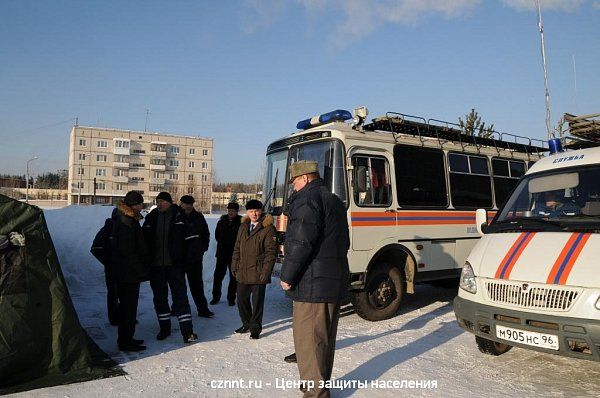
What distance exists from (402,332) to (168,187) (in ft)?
285

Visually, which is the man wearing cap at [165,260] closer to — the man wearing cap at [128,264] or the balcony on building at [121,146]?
the man wearing cap at [128,264]

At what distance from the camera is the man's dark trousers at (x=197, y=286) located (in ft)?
23.6

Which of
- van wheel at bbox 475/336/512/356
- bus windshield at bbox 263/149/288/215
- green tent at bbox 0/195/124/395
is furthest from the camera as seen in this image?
bus windshield at bbox 263/149/288/215

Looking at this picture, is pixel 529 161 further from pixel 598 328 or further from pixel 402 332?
pixel 598 328

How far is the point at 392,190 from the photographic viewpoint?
24.0 ft

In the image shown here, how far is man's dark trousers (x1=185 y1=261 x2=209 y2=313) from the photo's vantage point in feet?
23.6

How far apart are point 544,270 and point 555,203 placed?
1.40m

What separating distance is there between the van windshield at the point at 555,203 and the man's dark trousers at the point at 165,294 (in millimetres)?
3903

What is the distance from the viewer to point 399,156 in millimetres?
7516

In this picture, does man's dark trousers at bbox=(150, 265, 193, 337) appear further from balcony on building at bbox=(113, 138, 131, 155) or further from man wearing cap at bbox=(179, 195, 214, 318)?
balcony on building at bbox=(113, 138, 131, 155)

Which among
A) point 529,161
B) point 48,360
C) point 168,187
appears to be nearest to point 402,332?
point 48,360

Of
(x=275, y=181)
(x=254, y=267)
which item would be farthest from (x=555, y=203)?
(x=275, y=181)

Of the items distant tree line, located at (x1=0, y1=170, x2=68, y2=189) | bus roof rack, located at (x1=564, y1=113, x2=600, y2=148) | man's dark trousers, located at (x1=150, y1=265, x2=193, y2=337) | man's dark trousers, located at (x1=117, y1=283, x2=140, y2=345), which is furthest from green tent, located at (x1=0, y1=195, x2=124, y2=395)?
distant tree line, located at (x1=0, y1=170, x2=68, y2=189)

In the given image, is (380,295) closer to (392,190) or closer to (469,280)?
(392,190)
